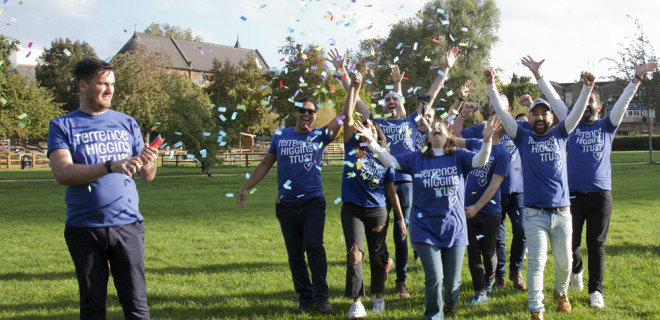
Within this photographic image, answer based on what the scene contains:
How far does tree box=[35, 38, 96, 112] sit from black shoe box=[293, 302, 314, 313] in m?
59.4

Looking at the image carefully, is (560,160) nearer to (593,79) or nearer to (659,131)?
(593,79)

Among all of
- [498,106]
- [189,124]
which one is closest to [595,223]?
[498,106]

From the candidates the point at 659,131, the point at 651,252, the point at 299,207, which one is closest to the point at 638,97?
the point at 651,252

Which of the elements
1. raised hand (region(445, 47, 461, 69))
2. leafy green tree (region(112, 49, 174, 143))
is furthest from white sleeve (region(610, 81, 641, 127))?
leafy green tree (region(112, 49, 174, 143))

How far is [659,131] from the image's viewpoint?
3292 inches

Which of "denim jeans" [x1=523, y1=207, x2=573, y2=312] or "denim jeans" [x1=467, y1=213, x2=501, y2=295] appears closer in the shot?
"denim jeans" [x1=523, y1=207, x2=573, y2=312]

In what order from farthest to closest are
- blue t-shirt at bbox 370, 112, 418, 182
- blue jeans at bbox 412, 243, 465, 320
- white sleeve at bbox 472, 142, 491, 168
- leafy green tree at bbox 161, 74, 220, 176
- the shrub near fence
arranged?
the shrub near fence → leafy green tree at bbox 161, 74, 220, 176 → blue t-shirt at bbox 370, 112, 418, 182 → white sleeve at bbox 472, 142, 491, 168 → blue jeans at bbox 412, 243, 465, 320

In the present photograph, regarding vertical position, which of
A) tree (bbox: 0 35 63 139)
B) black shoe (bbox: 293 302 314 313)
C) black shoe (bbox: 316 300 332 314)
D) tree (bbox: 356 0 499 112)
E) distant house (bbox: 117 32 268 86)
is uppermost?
distant house (bbox: 117 32 268 86)

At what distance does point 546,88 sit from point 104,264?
14.7 ft

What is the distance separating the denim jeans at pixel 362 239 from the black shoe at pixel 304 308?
0.41 metres

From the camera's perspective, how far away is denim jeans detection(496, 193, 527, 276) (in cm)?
628

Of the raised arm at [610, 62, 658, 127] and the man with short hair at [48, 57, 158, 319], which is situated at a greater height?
the raised arm at [610, 62, 658, 127]

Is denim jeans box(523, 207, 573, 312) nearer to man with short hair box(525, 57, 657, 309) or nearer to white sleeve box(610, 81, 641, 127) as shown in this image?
man with short hair box(525, 57, 657, 309)

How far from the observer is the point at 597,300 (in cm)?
536
